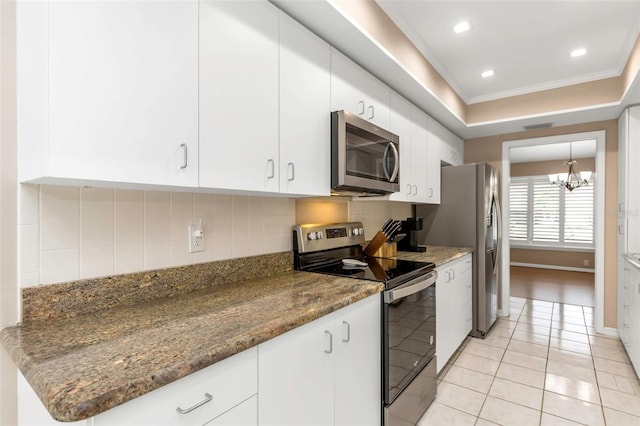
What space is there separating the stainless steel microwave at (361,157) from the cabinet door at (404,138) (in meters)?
0.27

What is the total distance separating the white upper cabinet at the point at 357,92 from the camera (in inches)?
72.1

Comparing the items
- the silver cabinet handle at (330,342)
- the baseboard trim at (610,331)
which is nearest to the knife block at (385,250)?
the silver cabinet handle at (330,342)

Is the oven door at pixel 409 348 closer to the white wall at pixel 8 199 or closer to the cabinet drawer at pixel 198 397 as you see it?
the cabinet drawer at pixel 198 397

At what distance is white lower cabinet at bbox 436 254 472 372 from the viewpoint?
2426mm

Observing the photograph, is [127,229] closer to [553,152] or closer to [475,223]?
[475,223]

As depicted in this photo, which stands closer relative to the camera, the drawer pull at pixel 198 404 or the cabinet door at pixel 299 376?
the drawer pull at pixel 198 404

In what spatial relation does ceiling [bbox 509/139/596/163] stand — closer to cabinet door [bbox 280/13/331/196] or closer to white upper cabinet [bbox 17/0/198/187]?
cabinet door [bbox 280/13/331/196]

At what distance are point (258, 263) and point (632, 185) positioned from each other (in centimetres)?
350

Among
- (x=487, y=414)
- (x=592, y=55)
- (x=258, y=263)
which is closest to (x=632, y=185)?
(x=592, y=55)

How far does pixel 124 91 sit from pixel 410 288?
1593mm

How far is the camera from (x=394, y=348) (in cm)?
171

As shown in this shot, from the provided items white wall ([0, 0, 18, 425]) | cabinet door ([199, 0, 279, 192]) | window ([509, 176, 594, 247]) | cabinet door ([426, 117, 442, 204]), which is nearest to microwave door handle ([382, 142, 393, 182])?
cabinet door ([199, 0, 279, 192])

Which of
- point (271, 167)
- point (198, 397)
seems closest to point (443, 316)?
point (271, 167)

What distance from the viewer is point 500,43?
2.48 meters
